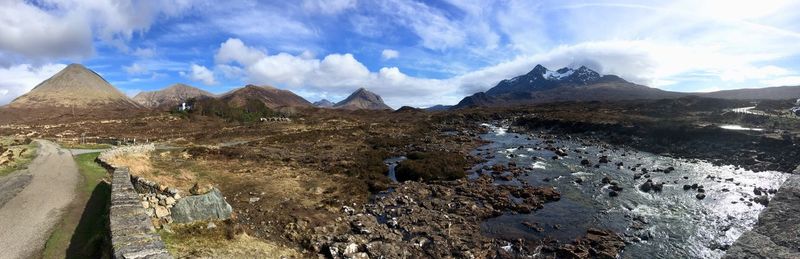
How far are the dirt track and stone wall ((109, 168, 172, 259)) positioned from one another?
2786 millimetres

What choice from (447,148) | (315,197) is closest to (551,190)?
(315,197)

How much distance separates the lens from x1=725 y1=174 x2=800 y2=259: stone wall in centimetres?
1212

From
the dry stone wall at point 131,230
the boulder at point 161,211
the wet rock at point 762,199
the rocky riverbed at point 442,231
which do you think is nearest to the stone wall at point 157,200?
the boulder at point 161,211

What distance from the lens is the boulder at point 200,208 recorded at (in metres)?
19.0

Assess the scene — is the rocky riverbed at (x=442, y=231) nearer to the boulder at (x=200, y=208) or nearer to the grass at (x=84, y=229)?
the boulder at (x=200, y=208)

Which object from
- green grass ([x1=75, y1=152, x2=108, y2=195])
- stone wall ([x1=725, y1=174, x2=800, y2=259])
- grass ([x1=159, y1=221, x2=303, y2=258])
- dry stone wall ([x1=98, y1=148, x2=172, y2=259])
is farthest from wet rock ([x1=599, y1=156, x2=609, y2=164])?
green grass ([x1=75, y1=152, x2=108, y2=195])

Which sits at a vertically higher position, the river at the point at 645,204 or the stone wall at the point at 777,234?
the stone wall at the point at 777,234

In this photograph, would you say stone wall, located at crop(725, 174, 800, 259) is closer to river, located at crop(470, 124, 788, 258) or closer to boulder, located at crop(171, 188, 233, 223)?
river, located at crop(470, 124, 788, 258)

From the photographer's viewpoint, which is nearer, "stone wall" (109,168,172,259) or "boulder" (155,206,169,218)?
"stone wall" (109,168,172,259)

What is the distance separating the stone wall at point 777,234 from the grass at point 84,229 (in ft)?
68.3

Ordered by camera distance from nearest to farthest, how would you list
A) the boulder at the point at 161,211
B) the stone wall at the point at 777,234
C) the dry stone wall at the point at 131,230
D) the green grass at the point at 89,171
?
the dry stone wall at the point at 131,230 < the stone wall at the point at 777,234 < the boulder at the point at 161,211 < the green grass at the point at 89,171

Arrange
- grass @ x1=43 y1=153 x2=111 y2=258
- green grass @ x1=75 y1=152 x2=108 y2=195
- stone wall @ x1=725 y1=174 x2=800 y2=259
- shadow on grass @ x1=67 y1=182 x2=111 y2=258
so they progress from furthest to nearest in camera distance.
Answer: green grass @ x1=75 y1=152 x2=108 y2=195 < grass @ x1=43 y1=153 x2=111 y2=258 < shadow on grass @ x1=67 y1=182 x2=111 y2=258 < stone wall @ x1=725 y1=174 x2=800 y2=259

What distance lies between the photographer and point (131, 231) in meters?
13.5

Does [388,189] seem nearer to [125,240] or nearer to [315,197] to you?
[315,197]
